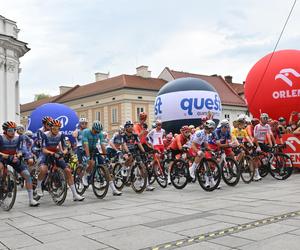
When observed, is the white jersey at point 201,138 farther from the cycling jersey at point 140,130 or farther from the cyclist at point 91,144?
the cyclist at point 91,144

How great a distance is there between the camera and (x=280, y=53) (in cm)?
1625

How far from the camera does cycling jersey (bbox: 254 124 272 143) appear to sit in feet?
41.4

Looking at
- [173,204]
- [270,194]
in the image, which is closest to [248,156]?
[270,194]

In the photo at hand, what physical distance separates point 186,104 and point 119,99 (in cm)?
3419

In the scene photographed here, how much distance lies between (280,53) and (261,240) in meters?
12.5

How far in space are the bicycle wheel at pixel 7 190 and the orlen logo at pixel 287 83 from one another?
33.9 ft

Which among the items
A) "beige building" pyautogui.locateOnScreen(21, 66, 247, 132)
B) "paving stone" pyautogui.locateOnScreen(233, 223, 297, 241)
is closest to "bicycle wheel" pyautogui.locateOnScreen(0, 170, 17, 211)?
"paving stone" pyautogui.locateOnScreen(233, 223, 297, 241)

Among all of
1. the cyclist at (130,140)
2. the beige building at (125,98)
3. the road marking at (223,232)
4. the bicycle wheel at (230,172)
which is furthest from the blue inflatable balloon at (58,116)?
the beige building at (125,98)

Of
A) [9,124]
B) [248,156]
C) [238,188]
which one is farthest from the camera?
[248,156]

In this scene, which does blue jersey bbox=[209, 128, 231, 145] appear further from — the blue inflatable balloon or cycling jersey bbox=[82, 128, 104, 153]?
the blue inflatable balloon

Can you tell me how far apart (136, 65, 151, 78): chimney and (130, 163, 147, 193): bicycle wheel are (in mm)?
49130

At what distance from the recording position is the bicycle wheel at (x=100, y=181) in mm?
9609

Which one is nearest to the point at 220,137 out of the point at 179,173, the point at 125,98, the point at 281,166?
the point at 179,173

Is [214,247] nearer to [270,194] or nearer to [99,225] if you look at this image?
[99,225]
